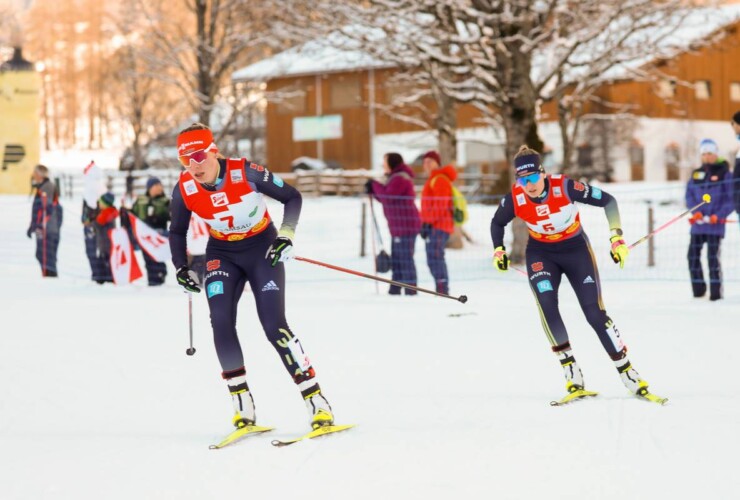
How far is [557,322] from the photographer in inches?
259

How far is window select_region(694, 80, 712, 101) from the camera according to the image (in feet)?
133

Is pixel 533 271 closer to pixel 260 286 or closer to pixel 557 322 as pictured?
pixel 557 322

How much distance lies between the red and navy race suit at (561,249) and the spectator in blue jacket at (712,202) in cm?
528

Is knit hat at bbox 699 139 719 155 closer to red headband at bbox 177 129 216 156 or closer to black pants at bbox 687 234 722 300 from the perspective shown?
black pants at bbox 687 234 722 300

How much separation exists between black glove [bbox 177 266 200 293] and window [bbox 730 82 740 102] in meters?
40.3

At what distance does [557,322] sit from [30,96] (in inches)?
1102

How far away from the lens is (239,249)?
5672 mm

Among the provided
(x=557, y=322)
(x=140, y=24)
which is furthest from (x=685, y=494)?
(x=140, y=24)

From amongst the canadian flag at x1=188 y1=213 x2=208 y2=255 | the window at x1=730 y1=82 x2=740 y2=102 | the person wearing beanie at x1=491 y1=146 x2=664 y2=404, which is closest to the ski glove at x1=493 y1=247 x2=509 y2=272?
the person wearing beanie at x1=491 y1=146 x2=664 y2=404

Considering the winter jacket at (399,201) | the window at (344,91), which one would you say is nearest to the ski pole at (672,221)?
the winter jacket at (399,201)

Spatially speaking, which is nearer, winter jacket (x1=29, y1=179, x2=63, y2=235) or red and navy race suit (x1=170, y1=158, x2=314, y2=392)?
red and navy race suit (x1=170, y1=158, x2=314, y2=392)

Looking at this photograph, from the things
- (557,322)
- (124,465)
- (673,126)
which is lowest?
(124,465)

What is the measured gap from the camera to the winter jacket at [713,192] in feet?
37.2

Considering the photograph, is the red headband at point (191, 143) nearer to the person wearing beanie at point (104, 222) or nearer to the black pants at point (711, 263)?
the black pants at point (711, 263)
